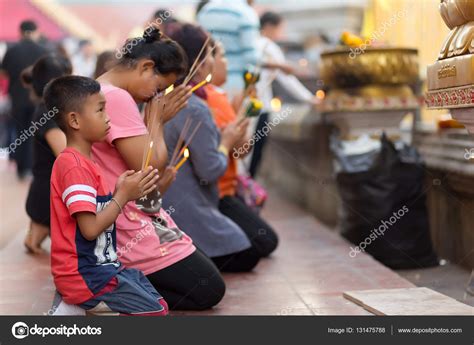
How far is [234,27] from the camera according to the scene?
6.67 meters

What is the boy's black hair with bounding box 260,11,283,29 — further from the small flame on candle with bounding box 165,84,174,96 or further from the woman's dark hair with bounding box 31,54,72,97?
the small flame on candle with bounding box 165,84,174,96

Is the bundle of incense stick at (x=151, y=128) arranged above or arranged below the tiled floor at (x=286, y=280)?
above

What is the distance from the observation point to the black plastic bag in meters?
5.90

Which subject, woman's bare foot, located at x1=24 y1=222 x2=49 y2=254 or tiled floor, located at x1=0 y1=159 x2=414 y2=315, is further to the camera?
woman's bare foot, located at x1=24 y1=222 x2=49 y2=254

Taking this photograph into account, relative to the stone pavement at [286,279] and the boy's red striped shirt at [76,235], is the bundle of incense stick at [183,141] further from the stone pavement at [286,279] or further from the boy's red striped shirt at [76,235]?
the boy's red striped shirt at [76,235]

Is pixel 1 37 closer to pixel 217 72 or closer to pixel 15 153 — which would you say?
pixel 15 153

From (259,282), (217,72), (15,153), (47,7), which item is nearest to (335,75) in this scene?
(217,72)

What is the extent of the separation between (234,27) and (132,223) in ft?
10.4

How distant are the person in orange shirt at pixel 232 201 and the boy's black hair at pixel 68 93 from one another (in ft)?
5.83

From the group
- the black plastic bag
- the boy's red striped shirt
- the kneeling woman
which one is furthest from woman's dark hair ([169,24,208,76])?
the black plastic bag

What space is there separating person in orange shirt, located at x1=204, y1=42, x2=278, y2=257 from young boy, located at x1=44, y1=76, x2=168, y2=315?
178 centimetres

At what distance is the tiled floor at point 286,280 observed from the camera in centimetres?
411

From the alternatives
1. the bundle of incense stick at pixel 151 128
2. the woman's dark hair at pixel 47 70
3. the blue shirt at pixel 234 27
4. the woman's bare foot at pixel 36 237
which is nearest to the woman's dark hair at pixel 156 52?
the bundle of incense stick at pixel 151 128

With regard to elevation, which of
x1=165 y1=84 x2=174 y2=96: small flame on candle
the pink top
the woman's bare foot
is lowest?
the woman's bare foot
